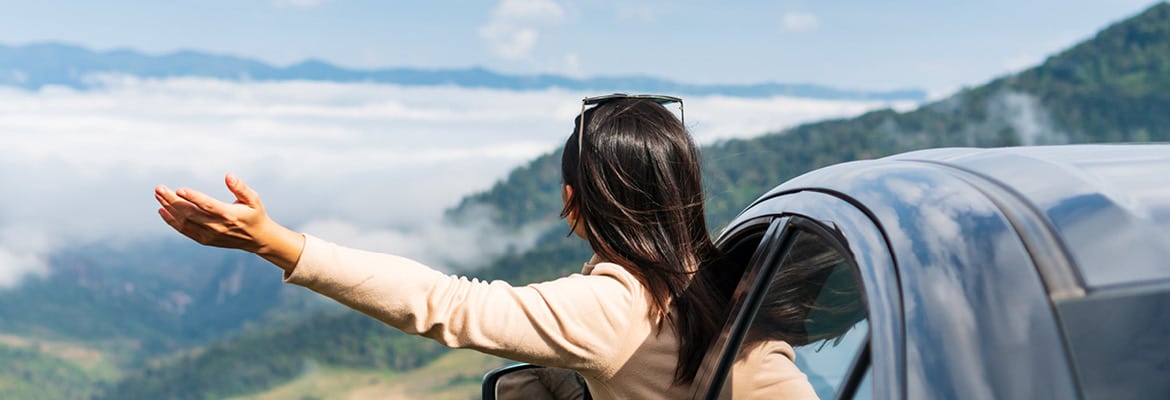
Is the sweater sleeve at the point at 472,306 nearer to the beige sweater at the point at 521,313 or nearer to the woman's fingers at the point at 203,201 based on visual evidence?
the beige sweater at the point at 521,313

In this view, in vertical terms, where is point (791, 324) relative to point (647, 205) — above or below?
below

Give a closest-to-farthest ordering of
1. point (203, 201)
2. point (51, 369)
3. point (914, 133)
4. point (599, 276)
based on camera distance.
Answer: point (203, 201), point (599, 276), point (914, 133), point (51, 369)

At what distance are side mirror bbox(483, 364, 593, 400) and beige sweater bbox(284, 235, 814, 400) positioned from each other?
40 cm

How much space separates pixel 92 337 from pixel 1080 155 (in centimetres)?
13624

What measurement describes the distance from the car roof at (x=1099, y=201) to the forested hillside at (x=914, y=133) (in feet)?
220

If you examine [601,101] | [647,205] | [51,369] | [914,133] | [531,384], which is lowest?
[51,369]

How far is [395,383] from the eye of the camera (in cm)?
6800

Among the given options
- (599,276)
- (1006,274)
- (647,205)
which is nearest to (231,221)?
(599,276)

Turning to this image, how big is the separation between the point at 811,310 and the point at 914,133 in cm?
8256

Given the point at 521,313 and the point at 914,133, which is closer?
the point at 521,313

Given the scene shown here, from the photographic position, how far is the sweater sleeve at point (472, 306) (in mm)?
1758

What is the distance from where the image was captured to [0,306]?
136875 mm

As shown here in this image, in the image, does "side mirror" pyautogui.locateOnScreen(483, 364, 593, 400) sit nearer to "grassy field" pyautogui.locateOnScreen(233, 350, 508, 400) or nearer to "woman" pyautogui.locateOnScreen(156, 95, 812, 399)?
"woman" pyautogui.locateOnScreen(156, 95, 812, 399)

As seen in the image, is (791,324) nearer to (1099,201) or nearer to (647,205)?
(647,205)
